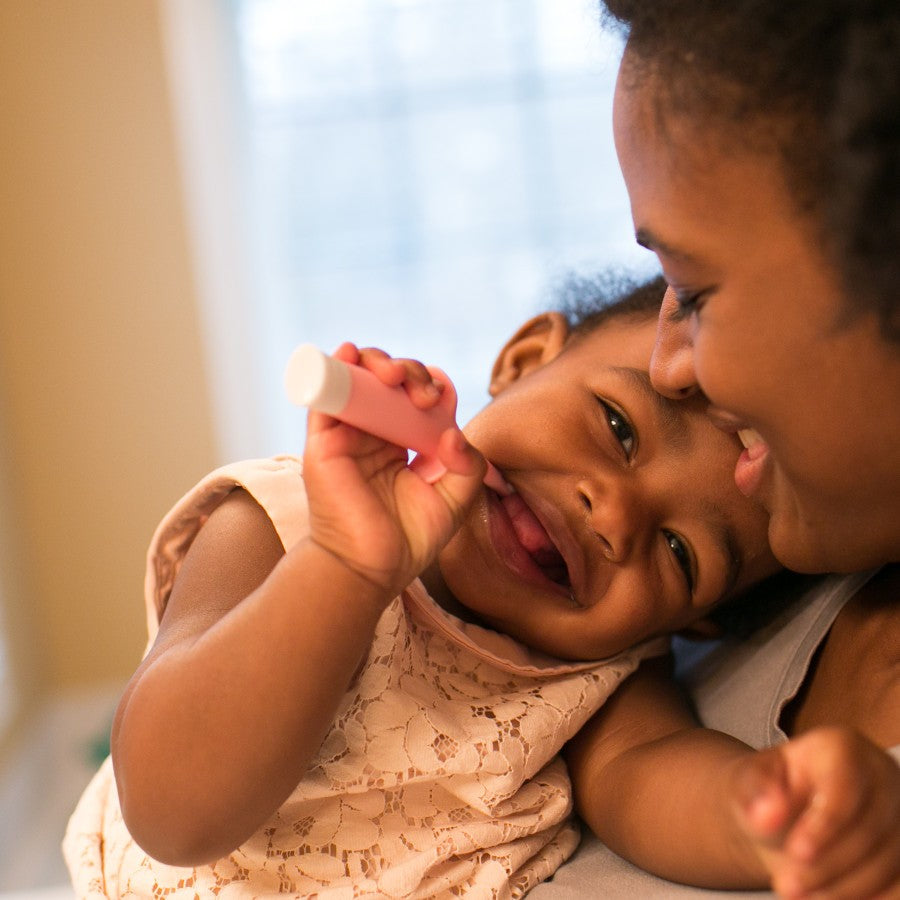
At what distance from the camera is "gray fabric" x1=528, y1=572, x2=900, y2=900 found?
2.48 feet

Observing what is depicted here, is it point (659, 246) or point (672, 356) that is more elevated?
point (659, 246)

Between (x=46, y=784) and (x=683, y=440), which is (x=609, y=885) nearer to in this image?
(x=683, y=440)

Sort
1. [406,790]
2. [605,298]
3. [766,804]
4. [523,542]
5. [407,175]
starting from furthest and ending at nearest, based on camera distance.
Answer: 1. [407,175]
2. [605,298]
3. [523,542]
4. [406,790]
5. [766,804]

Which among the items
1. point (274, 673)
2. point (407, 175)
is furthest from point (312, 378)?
point (407, 175)

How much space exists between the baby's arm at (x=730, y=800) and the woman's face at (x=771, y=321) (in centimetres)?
19

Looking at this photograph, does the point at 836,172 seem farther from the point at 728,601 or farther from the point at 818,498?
the point at 728,601

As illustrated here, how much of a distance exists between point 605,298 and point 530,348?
4.9 inches

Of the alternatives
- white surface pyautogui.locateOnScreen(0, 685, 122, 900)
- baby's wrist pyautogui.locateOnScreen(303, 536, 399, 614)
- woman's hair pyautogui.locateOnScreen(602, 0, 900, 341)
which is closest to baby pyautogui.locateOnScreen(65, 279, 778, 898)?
baby's wrist pyautogui.locateOnScreen(303, 536, 399, 614)

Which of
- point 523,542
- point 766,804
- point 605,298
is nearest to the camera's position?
point 766,804

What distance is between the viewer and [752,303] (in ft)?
2.09

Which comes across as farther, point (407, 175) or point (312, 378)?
point (407, 175)

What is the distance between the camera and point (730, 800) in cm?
60

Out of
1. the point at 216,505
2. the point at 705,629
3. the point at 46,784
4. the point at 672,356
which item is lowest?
the point at 46,784

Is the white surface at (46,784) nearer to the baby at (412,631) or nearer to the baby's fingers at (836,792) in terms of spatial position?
the baby at (412,631)
